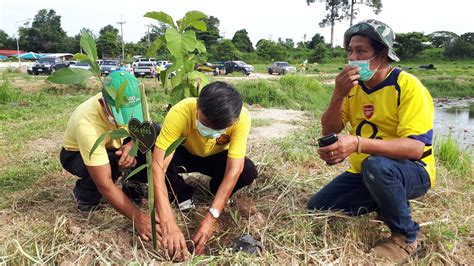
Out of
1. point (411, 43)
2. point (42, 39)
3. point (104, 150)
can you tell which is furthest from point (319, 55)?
point (104, 150)

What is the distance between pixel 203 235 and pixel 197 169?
2.18ft

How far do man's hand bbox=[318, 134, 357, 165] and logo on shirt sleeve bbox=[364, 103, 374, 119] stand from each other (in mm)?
343

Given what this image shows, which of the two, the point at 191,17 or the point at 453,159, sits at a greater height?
the point at 191,17

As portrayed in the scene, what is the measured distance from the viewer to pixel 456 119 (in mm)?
10273

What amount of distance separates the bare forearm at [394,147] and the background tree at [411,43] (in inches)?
1354

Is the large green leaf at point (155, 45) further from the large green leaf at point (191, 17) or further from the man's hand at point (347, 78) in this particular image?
the man's hand at point (347, 78)

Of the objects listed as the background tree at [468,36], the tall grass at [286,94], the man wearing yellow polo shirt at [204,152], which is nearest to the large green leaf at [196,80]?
the man wearing yellow polo shirt at [204,152]

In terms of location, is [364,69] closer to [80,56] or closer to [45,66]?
[80,56]

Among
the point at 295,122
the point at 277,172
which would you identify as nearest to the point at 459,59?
the point at 295,122

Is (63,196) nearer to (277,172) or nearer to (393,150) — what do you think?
(277,172)

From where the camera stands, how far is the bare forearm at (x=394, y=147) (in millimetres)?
1715

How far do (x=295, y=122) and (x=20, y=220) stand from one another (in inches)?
185

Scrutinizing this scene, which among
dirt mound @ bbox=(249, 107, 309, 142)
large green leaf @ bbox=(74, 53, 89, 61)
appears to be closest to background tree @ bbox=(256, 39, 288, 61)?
dirt mound @ bbox=(249, 107, 309, 142)

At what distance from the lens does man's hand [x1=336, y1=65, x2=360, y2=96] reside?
6.06ft
